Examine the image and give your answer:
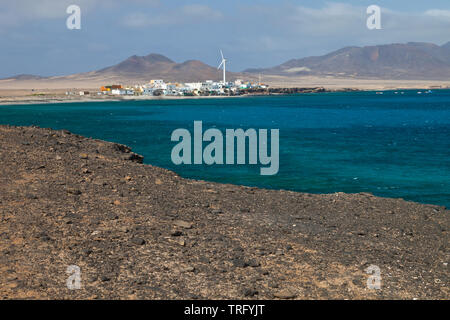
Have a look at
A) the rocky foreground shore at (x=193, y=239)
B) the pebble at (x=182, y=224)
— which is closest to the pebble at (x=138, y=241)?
the rocky foreground shore at (x=193, y=239)

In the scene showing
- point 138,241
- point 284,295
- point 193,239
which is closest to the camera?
point 284,295

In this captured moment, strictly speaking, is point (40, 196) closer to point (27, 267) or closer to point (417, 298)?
point (27, 267)

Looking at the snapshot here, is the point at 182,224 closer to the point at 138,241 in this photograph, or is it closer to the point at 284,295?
the point at 138,241

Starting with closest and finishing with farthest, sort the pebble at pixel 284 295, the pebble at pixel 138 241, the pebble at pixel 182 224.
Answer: the pebble at pixel 284 295 → the pebble at pixel 138 241 → the pebble at pixel 182 224

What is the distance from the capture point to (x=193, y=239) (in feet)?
32.5

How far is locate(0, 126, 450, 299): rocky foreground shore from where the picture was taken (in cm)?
794

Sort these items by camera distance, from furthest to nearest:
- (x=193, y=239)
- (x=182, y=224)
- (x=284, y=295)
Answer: (x=182, y=224)
(x=193, y=239)
(x=284, y=295)

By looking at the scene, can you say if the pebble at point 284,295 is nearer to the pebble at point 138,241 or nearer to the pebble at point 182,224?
the pebble at point 138,241

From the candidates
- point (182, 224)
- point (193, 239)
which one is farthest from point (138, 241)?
point (182, 224)

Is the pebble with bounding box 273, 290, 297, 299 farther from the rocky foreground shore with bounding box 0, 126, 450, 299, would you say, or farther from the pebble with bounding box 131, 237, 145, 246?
the pebble with bounding box 131, 237, 145, 246

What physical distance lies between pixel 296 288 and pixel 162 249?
8.66 feet

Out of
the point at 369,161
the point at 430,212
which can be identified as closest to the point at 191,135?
the point at 369,161

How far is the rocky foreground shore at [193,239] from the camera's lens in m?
7.94

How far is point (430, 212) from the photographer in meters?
14.5
